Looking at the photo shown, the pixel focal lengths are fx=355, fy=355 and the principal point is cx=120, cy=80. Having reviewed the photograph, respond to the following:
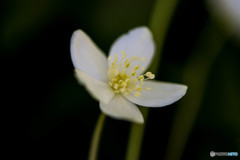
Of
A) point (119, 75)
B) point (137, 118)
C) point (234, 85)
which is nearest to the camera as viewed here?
point (137, 118)

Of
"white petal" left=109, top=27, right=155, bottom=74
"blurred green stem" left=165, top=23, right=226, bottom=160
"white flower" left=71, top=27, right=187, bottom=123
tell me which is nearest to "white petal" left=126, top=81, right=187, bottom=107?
"white flower" left=71, top=27, right=187, bottom=123

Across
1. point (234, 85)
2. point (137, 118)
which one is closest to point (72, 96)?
point (137, 118)

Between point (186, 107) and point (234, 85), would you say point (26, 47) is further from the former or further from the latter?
point (234, 85)

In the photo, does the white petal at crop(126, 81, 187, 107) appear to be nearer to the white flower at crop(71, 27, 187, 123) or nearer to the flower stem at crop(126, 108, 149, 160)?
the white flower at crop(71, 27, 187, 123)

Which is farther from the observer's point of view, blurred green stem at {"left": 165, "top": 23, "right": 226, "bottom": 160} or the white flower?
blurred green stem at {"left": 165, "top": 23, "right": 226, "bottom": 160}

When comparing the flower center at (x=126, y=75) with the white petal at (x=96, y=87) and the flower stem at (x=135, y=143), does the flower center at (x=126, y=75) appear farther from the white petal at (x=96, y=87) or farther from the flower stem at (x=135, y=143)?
the flower stem at (x=135, y=143)

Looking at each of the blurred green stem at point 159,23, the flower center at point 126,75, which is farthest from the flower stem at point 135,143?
the flower center at point 126,75

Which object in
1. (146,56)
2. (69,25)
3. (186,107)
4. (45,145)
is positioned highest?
(69,25)
